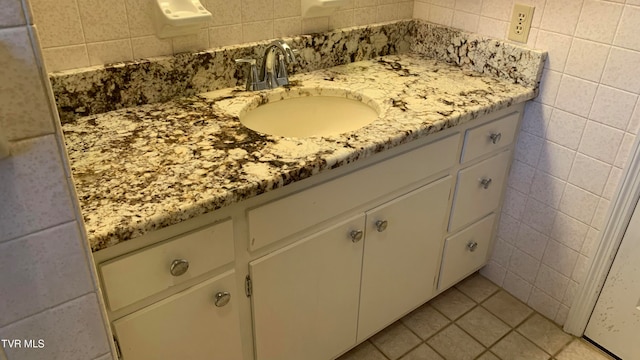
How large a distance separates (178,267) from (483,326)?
1.22 m

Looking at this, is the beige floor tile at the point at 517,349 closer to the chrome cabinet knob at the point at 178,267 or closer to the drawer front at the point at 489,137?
the drawer front at the point at 489,137

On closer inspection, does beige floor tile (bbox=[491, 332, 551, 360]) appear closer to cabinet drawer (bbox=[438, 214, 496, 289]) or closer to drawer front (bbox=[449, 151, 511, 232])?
cabinet drawer (bbox=[438, 214, 496, 289])

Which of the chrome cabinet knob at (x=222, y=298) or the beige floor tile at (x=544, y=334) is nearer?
the chrome cabinet knob at (x=222, y=298)

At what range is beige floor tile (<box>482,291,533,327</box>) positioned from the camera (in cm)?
176

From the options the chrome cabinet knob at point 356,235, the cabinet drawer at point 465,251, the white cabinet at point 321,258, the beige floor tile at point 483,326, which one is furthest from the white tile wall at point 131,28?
the beige floor tile at point 483,326

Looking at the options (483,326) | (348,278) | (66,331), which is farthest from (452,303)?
(66,331)

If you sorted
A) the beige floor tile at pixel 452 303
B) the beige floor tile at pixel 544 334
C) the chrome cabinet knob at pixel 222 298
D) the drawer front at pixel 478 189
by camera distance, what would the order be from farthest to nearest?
the beige floor tile at pixel 452 303 → the beige floor tile at pixel 544 334 → the drawer front at pixel 478 189 → the chrome cabinet knob at pixel 222 298

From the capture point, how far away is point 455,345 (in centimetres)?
164

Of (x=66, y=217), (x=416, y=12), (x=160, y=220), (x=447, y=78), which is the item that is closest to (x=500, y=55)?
(x=447, y=78)

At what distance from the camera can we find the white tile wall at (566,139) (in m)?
1.34

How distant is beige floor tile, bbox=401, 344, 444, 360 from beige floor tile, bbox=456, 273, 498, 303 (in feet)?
1.09

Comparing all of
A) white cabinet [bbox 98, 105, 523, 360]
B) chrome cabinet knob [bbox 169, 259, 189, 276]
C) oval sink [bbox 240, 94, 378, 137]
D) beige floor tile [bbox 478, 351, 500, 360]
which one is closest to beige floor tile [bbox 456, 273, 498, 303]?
white cabinet [bbox 98, 105, 523, 360]

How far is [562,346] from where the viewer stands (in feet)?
5.42

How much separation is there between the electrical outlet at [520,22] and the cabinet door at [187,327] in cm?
116
